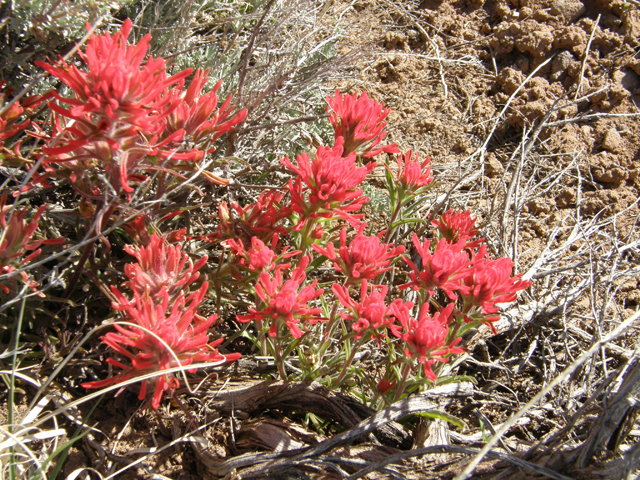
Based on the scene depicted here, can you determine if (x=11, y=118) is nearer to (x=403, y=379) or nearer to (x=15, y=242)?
(x=15, y=242)

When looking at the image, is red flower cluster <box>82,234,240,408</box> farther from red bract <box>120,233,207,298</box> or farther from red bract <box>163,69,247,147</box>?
red bract <box>163,69,247,147</box>

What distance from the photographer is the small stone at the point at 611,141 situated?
2461mm

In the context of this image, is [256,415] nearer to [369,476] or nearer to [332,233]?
[369,476]

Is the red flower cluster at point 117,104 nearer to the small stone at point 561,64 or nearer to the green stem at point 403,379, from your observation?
the green stem at point 403,379

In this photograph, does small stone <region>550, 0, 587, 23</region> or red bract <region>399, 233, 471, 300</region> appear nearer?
red bract <region>399, 233, 471, 300</region>

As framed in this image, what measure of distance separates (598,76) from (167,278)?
8.25ft

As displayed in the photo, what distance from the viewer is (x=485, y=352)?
1811 mm

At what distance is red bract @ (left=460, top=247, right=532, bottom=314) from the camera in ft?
4.05

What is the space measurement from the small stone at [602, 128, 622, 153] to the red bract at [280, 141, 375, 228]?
1765 mm

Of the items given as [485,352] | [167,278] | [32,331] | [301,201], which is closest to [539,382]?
[485,352]

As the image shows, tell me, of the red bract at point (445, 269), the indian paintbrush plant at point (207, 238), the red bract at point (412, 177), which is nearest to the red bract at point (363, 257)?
the indian paintbrush plant at point (207, 238)

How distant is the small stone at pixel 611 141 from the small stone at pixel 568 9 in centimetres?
72

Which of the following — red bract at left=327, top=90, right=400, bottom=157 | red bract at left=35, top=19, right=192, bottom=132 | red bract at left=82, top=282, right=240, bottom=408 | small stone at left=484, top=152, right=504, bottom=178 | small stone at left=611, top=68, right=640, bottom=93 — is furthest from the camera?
small stone at left=611, top=68, right=640, bottom=93

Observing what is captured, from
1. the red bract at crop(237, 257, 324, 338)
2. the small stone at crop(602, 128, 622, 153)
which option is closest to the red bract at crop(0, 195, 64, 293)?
the red bract at crop(237, 257, 324, 338)
